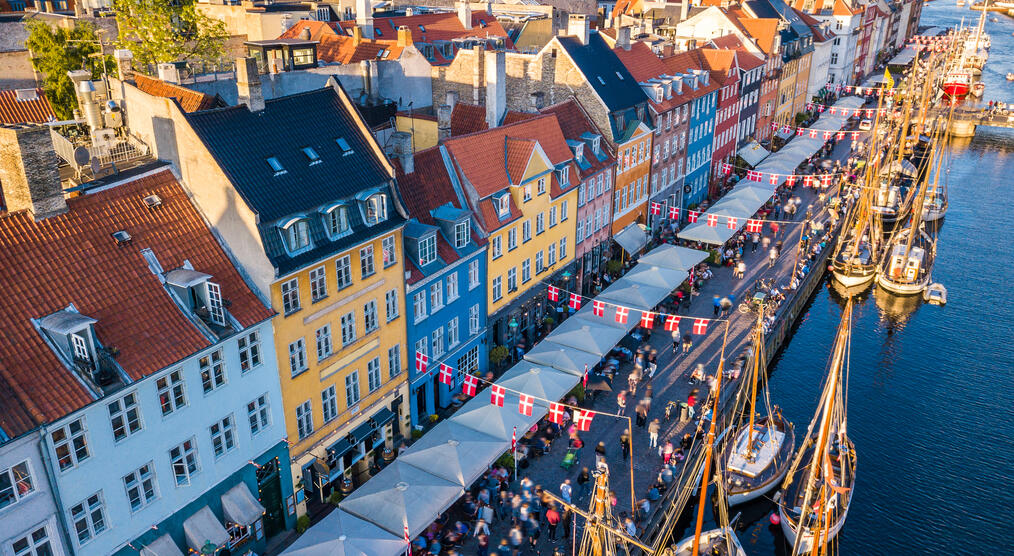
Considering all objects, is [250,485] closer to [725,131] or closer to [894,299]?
[894,299]

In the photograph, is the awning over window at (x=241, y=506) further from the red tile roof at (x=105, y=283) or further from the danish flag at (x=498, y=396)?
the danish flag at (x=498, y=396)

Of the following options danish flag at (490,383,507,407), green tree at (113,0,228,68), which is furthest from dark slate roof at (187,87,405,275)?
green tree at (113,0,228,68)

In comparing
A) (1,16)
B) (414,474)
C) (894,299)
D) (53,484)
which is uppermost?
(1,16)

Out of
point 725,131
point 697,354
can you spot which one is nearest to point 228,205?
point 697,354

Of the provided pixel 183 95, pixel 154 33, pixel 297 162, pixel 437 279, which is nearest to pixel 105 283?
pixel 297 162

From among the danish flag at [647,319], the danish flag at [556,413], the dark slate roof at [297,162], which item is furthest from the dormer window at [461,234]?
the danish flag at [647,319]

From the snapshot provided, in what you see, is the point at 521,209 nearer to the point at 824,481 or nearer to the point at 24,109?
the point at 824,481

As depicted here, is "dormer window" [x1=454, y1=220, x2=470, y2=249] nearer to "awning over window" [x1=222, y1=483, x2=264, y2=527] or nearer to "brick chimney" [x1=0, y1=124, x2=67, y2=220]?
"awning over window" [x1=222, y1=483, x2=264, y2=527]
